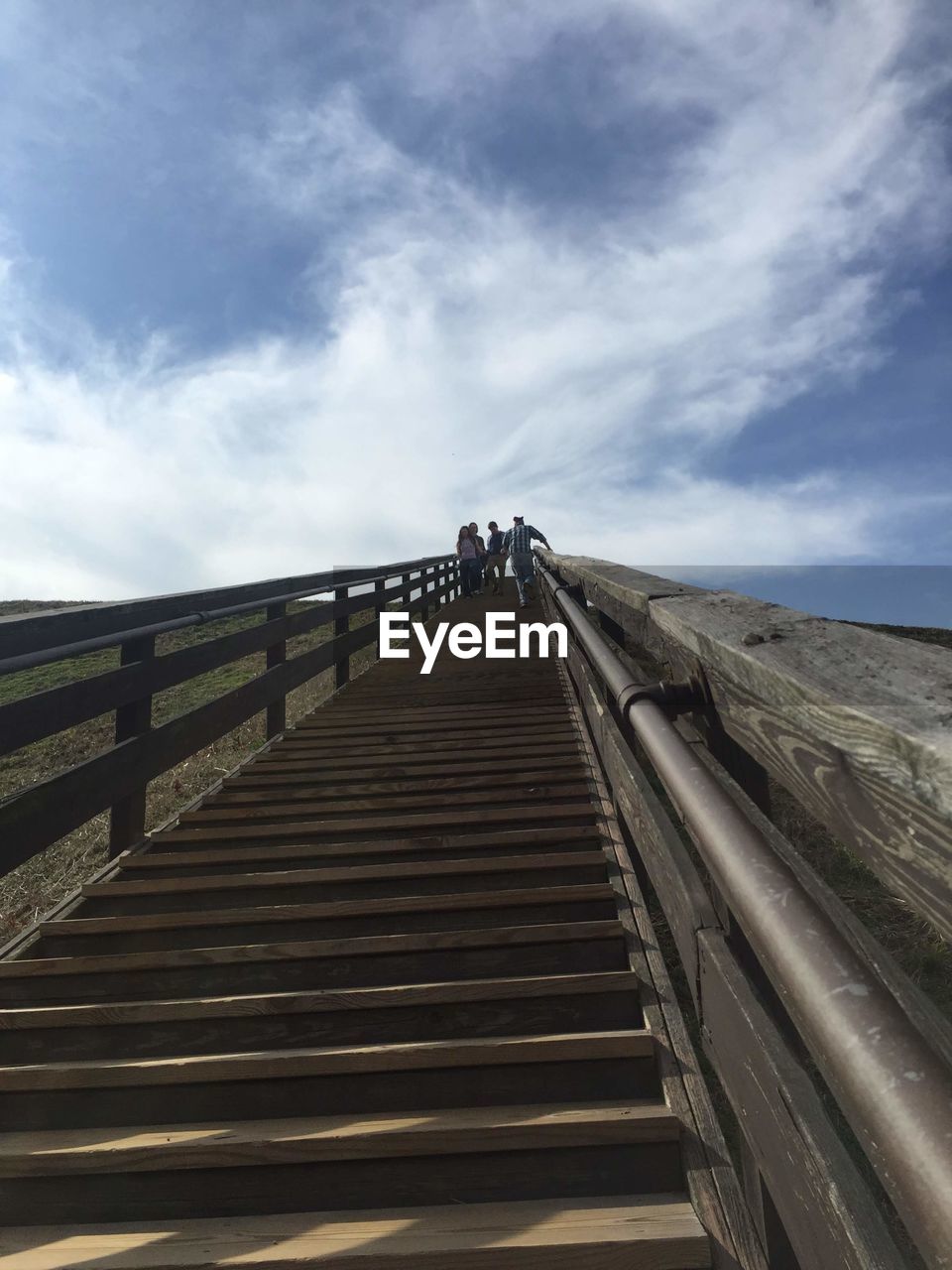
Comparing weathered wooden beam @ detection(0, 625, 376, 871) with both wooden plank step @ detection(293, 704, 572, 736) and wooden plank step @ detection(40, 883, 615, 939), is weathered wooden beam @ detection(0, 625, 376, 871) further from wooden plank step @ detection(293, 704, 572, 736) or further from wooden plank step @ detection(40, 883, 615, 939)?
wooden plank step @ detection(293, 704, 572, 736)

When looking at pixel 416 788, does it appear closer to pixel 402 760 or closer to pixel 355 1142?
pixel 402 760

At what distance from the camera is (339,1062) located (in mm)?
1924

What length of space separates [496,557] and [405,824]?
58.8 feet

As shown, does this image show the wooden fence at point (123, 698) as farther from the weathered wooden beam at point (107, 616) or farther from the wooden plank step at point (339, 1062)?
the wooden plank step at point (339, 1062)

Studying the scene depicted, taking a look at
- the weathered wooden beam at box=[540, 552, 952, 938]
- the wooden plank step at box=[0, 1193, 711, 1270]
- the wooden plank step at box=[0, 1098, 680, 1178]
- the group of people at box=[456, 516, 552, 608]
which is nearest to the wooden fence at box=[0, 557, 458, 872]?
the wooden plank step at box=[0, 1098, 680, 1178]

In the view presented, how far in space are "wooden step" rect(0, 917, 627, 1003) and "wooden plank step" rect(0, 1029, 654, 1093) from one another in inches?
13.6

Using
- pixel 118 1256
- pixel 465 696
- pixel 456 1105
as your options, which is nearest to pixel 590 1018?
pixel 456 1105

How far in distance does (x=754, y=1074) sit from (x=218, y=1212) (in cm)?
134

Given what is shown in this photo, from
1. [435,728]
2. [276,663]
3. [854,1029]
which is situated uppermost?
[276,663]

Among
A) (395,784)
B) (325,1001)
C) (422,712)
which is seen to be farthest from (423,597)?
(325,1001)

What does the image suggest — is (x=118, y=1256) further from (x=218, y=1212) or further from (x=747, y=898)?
(x=747, y=898)

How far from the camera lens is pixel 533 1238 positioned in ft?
4.88

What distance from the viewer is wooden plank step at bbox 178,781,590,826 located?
359cm

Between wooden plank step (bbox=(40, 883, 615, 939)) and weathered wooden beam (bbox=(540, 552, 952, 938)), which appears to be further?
wooden plank step (bbox=(40, 883, 615, 939))
